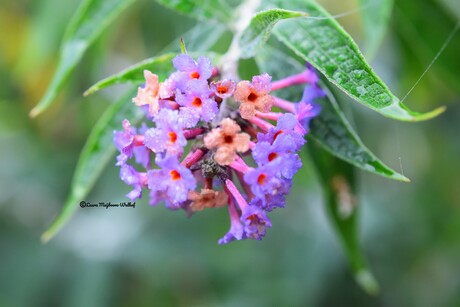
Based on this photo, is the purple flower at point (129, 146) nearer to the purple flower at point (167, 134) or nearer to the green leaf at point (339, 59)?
the purple flower at point (167, 134)

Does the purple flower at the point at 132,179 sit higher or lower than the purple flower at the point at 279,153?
lower

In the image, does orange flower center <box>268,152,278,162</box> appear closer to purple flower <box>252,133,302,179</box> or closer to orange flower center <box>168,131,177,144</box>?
purple flower <box>252,133,302,179</box>

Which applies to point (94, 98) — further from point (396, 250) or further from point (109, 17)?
point (396, 250)

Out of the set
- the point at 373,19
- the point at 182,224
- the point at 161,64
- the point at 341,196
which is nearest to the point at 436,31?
the point at 373,19

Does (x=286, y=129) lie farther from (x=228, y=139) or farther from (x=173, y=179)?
(x=173, y=179)

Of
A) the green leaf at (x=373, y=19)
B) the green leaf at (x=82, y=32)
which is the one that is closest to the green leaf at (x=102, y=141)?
the green leaf at (x=82, y=32)

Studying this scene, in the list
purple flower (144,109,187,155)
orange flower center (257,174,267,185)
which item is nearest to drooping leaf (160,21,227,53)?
purple flower (144,109,187,155)
